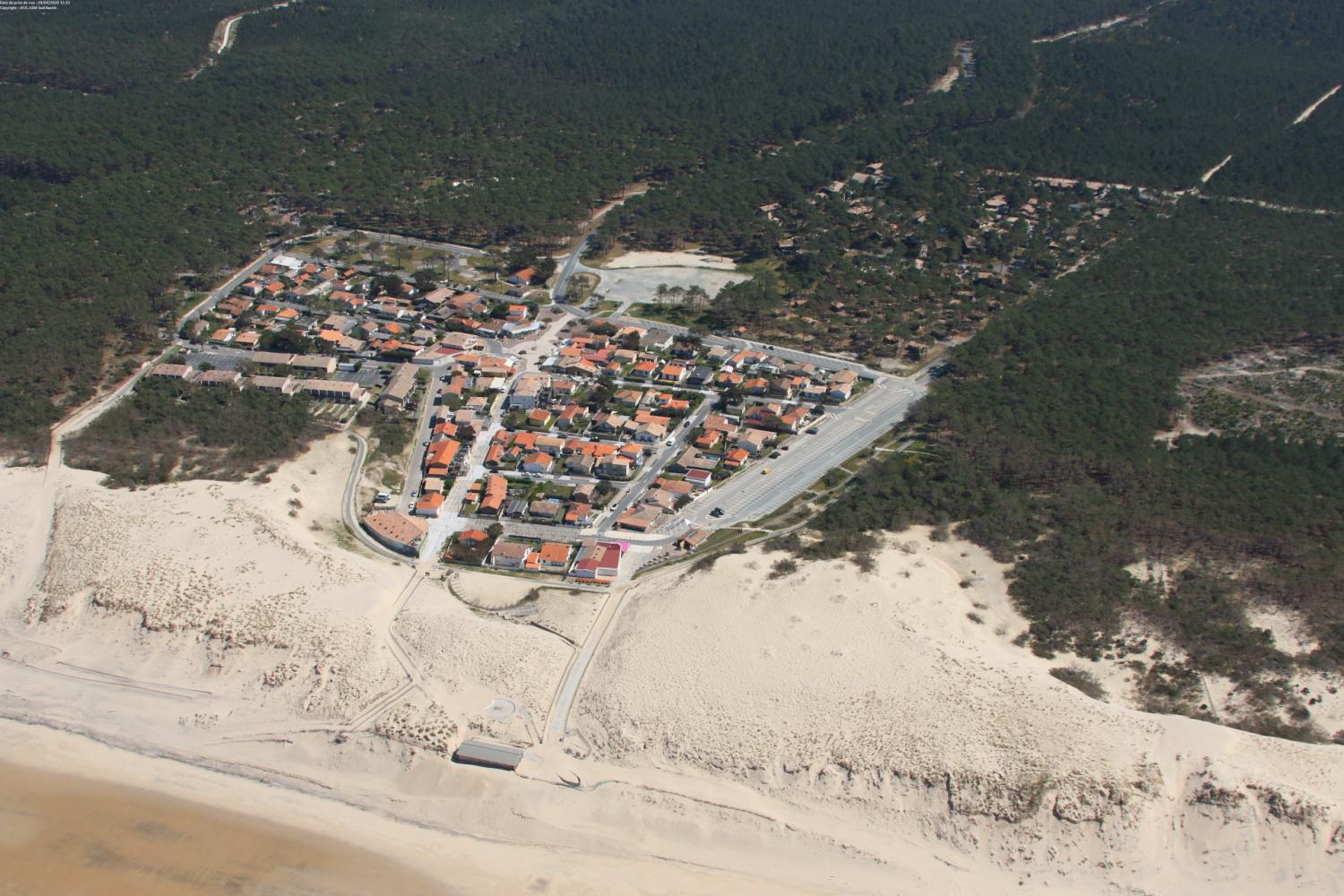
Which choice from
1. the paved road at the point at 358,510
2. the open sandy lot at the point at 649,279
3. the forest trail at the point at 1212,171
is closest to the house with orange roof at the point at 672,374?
the open sandy lot at the point at 649,279

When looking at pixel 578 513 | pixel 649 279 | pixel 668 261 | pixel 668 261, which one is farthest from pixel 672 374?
pixel 668 261

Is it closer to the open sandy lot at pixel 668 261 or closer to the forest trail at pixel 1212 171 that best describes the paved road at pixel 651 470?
the open sandy lot at pixel 668 261

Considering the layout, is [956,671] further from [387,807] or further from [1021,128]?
[1021,128]

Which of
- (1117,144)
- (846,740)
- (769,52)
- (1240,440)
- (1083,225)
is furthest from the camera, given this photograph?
(769,52)

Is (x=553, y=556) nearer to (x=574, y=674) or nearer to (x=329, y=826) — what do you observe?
(x=574, y=674)

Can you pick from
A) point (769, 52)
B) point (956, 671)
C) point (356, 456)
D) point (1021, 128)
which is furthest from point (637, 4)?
point (956, 671)

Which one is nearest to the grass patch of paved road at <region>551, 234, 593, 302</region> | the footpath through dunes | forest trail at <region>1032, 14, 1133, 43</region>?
the footpath through dunes
